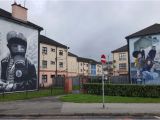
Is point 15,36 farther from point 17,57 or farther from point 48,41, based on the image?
point 48,41

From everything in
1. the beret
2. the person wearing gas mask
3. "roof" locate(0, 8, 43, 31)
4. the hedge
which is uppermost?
"roof" locate(0, 8, 43, 31)

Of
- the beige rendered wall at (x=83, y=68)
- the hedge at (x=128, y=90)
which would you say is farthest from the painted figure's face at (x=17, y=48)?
the beige rendered wall at (x=83, y=68)

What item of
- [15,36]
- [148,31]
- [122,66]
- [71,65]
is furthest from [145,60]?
[122,66]

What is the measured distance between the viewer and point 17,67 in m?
34.7

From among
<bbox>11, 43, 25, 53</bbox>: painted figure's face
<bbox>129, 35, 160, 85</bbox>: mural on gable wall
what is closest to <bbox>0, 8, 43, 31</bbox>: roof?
<bbox>11, 43, 25, 53</bbox>: painted figure's face

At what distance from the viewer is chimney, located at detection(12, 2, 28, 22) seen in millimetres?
35606

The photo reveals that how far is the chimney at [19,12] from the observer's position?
35606 millimetres

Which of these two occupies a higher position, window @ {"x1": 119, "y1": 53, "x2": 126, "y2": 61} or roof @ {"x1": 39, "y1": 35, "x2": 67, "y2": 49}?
roof @ {"x1": 39, "y1": 35, "x2": 67, "y2": 49}

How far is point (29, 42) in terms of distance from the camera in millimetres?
36844

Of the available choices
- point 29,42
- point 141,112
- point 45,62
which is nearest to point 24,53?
point 29,42

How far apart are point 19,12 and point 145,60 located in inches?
835

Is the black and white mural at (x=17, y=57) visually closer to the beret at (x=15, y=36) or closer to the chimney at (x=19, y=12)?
the beret at (x=15, y=36)

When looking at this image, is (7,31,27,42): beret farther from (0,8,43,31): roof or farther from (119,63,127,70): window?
(119,63,127,70): window

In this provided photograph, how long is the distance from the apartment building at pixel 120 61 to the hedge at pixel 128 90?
6422cm
